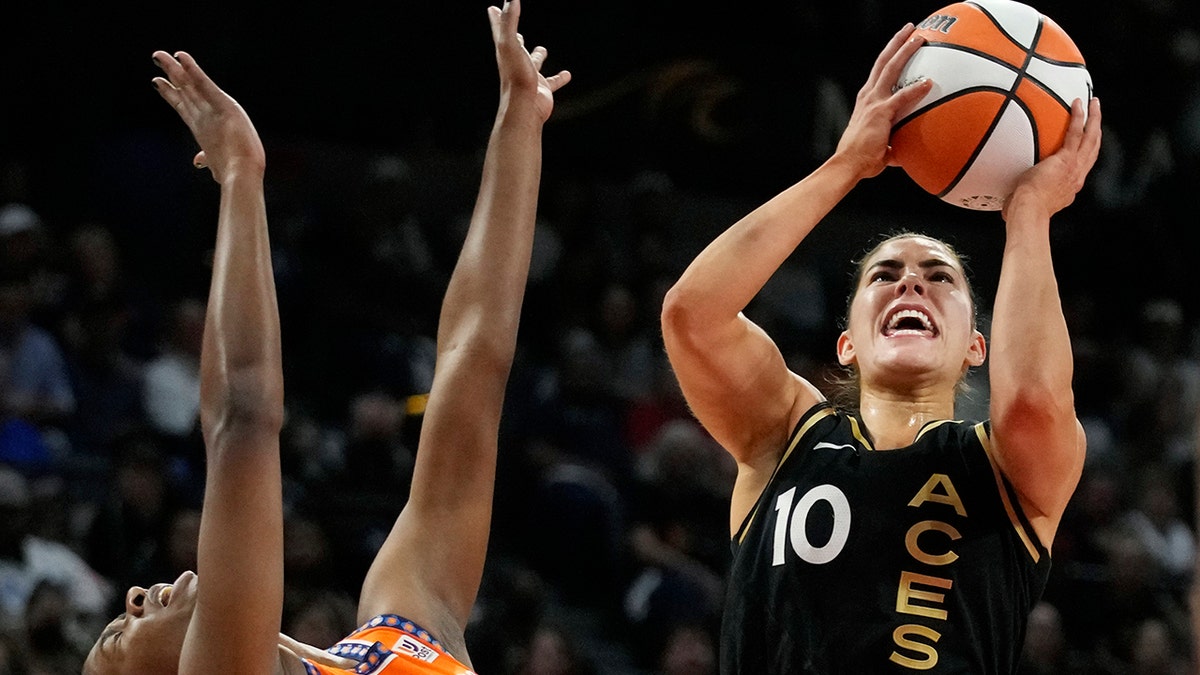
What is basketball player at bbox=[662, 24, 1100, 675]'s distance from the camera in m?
3.25

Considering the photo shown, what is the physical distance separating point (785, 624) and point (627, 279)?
6776 mm

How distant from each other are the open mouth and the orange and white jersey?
4.25ft

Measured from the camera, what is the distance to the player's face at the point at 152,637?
3.41m

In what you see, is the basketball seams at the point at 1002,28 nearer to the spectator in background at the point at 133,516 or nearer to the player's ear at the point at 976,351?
the player's ear at the point at 976,351

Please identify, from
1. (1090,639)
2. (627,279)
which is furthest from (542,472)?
(1090,639)

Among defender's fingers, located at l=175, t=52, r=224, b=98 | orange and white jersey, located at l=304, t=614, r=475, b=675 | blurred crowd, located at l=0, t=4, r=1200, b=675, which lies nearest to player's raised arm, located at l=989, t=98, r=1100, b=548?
orange and white jersey, located at l=304, t=614, r=475, b=675

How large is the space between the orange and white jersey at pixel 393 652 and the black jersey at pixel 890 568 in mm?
706

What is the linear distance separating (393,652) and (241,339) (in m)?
0.99

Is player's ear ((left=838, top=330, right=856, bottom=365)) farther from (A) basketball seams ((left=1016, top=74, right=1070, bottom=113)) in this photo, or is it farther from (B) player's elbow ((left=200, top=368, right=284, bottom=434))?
(B) player's elbow ((left=200, top=368, right=284, bottom=434))

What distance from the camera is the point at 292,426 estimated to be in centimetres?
790

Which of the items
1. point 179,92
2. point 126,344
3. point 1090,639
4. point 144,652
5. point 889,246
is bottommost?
point 1090,639

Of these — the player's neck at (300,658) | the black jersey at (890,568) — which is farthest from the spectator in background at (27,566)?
the black jersey at (890,568)

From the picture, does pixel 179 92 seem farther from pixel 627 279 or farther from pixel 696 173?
pixel 696 173

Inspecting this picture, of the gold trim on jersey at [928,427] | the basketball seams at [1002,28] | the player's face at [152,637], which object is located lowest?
the player's face at [152,637]
